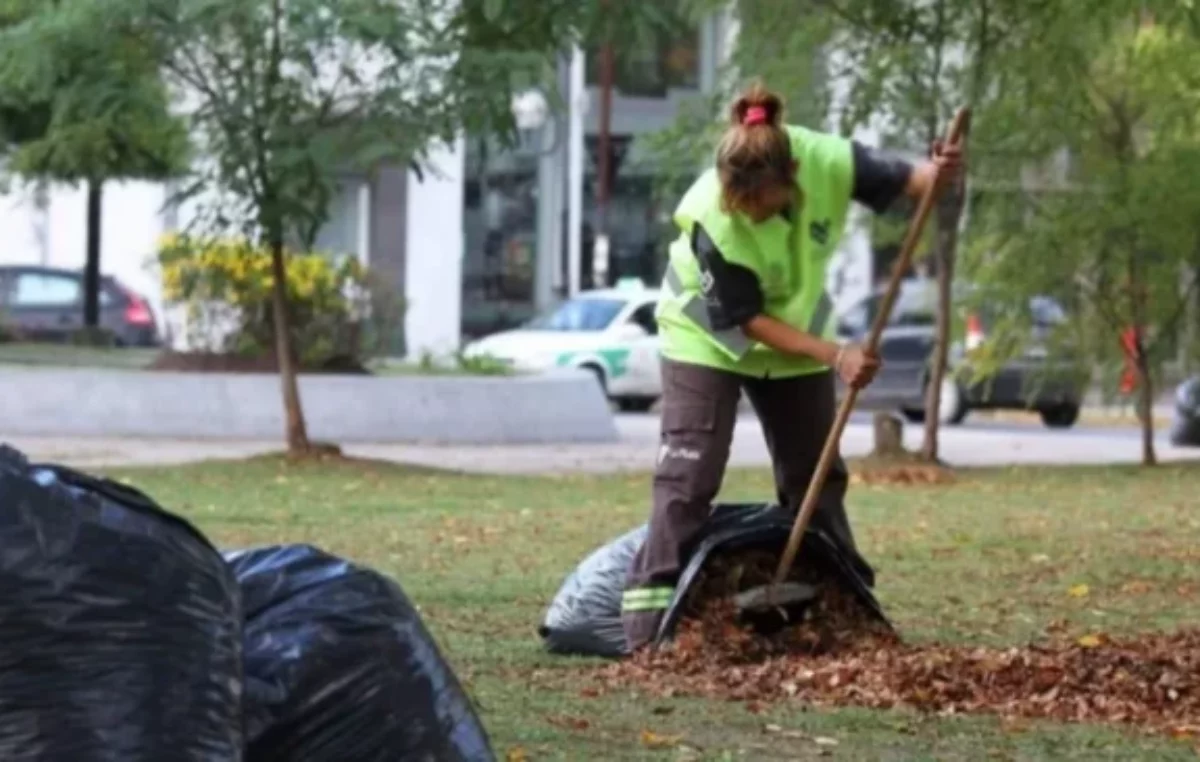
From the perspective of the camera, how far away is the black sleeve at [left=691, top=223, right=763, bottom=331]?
7609mm

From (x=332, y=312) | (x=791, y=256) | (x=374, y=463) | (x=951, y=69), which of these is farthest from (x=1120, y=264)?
(x=791, y=256)

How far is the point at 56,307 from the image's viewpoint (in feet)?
114

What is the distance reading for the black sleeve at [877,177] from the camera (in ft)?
25.0

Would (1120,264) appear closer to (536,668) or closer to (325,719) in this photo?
(536,668)

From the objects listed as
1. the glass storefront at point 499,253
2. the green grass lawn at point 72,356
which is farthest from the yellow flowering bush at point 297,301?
the glass storefront at point 499,253

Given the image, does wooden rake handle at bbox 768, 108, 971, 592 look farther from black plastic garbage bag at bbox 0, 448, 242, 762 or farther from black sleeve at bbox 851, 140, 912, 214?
black plastic garbage bag at bbox 0, 448, 242, 762

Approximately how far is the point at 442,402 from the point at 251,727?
17766 millimetres

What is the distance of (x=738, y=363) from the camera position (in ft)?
25.7

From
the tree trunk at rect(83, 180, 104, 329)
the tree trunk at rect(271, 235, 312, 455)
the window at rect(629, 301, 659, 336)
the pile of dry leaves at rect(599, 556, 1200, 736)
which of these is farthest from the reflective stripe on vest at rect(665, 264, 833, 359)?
the window at rect(629, 301, 659, 336)

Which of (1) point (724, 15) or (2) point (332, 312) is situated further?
(2) point (332, 312)

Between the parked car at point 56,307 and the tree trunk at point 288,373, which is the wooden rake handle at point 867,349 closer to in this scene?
the tree trunk at point 288,373

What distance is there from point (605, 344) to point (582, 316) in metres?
1.21

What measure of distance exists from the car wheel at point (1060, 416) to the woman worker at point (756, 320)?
20968 millimetres

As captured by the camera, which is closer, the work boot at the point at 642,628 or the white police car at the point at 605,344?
the work boot at the point at 642,628
